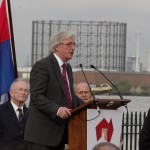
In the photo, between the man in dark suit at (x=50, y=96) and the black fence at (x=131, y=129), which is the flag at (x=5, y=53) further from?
the black fence at (x=131, y=129)

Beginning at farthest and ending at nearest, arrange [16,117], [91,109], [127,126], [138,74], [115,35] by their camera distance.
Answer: [115,35] → [138,74] → [127,126] → [16,117] → [91,109]

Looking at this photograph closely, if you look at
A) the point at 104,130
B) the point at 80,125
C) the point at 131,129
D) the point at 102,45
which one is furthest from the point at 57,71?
the point at 102,45

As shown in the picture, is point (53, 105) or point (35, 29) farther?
point (35, 29)

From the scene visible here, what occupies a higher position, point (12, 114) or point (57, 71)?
point (57, 71)

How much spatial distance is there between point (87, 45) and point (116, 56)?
13.8 feet

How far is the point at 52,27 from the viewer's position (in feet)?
225

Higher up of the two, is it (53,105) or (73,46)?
(73,46)

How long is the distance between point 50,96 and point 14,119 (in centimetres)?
115

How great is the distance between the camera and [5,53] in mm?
10352

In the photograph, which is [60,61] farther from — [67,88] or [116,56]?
[116,56]

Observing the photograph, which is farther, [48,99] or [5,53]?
[5,53]

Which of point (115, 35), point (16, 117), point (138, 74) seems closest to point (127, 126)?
point (16, 117)

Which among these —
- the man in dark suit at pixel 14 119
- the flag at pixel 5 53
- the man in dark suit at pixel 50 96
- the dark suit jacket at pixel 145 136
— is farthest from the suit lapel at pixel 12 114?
the dark suit jacket at pixel 145 136

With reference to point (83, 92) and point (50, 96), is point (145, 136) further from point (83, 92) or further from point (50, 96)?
point (83, 92)
